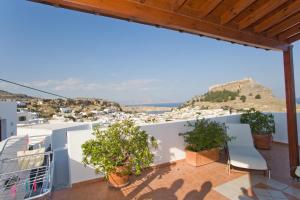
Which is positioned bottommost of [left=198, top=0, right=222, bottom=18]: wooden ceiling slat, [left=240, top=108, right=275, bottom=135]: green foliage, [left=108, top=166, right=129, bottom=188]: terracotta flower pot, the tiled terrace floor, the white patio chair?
the tiled terrace floor

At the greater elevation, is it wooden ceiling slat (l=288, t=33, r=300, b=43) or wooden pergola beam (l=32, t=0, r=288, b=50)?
wooden ceiling slat (l=288, t=33, r=300, b=43)

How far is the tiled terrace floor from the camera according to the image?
255 cm

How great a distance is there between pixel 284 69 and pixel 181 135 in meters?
2.24

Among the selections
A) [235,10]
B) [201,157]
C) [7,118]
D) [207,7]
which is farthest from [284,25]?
[7,118]

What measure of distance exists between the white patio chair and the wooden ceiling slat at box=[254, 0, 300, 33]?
206 centimetres

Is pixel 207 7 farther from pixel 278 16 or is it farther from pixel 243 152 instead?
pixel 243 152

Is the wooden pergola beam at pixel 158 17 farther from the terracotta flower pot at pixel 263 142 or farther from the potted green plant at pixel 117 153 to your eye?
the terracotta flower pot at pixel 263 142

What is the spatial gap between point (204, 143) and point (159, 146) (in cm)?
93

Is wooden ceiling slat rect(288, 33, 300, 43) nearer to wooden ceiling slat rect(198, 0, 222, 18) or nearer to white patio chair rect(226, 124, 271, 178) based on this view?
wooden ceiling slat rect(198, 0, 222, 18)

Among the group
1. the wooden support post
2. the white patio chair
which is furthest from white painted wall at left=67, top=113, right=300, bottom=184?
the wooden support post

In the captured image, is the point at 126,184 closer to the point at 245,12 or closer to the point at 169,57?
the point at 245,12

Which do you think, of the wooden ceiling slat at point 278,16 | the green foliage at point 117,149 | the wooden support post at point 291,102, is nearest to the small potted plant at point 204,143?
the wooden support post at point 291,102

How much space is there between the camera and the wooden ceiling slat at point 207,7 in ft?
6.10

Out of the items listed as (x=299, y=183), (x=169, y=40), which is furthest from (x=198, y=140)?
(x=169, y=40)
